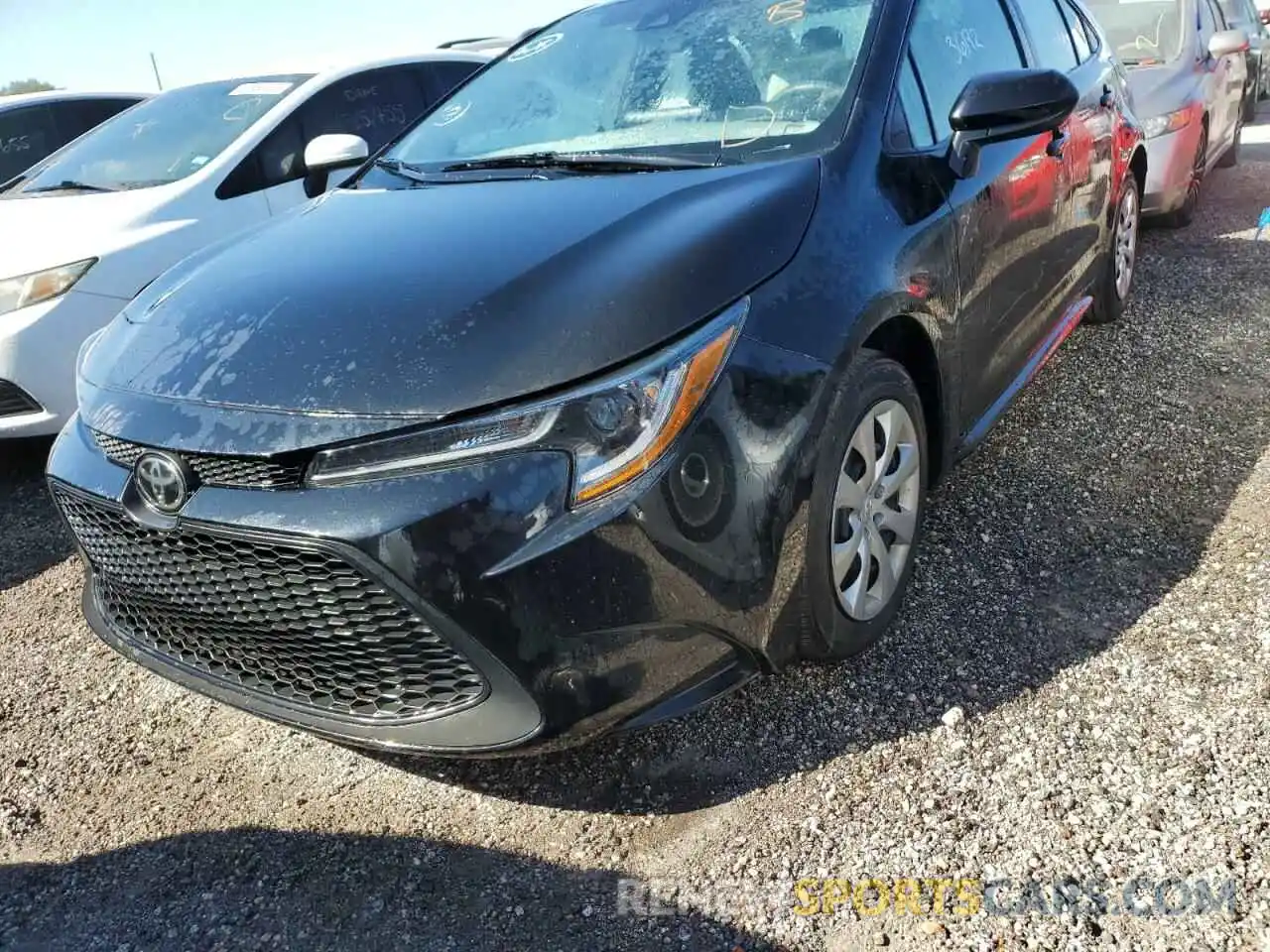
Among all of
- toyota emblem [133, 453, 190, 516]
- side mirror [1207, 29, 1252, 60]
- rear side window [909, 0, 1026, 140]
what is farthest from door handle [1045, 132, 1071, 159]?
side mirror [1207, 29, 1252, 60]

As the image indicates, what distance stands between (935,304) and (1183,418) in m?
1.79

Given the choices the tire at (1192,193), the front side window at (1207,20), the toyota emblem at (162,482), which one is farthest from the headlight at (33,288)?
the front side window at (1207,20)

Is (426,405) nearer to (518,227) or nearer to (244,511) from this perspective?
(244,511)

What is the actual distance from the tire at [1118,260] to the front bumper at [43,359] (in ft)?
13.8

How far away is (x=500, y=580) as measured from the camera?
1688 millimetres

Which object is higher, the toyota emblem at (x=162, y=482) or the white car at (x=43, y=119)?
the white car at (x=43, y=119)

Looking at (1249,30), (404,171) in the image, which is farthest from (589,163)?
(1249,30)

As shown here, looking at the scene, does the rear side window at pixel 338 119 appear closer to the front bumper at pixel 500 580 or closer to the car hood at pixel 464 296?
the car hood at pixel 464 296

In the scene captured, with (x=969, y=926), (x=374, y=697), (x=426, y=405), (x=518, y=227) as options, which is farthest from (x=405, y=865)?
(x=518, y=227)

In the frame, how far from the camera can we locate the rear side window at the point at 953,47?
2.67 metres

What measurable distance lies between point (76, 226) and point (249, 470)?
2981mm

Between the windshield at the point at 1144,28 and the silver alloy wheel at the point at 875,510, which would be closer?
the silver alloy wheel at the point at 875,510

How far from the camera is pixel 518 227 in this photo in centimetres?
216

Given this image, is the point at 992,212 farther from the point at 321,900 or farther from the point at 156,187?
the point at 156,187
